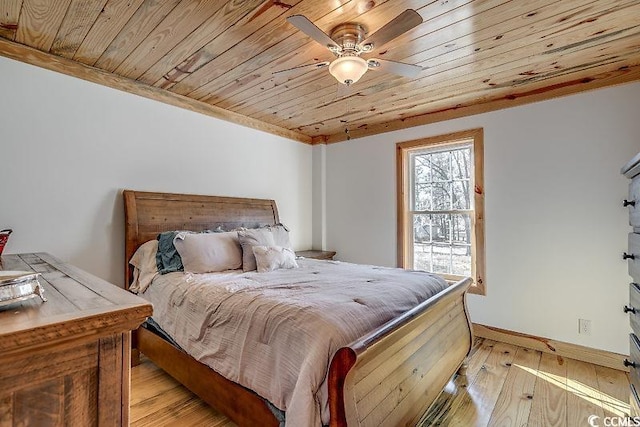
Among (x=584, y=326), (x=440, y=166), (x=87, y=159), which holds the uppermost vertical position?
(x=440, y=166)

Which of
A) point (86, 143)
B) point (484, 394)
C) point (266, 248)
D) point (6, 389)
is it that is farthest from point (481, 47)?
point (86, 143)

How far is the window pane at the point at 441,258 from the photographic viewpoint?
11.8 feet

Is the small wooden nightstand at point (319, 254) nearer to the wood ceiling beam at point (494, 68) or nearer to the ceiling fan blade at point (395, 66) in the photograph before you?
the wood ceiling beam at point (494, 68)

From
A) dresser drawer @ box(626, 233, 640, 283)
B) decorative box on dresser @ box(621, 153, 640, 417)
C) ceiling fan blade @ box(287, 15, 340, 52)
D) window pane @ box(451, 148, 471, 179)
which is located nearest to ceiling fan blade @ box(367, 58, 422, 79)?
ceiling fan blade @ box(287, 15, 340, 52)

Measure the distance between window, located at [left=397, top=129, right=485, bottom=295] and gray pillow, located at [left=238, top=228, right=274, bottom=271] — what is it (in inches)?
66.2

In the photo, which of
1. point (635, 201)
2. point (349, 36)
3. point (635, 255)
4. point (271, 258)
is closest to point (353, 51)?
point (349, 36)

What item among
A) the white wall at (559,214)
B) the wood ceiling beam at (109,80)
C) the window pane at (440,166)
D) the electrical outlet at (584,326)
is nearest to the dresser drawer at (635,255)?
the white wall at (559,214)

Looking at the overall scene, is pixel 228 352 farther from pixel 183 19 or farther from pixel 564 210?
pixel 564 210

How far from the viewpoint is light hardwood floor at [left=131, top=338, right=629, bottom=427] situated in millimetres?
1887

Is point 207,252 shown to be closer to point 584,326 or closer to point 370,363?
point 370,363

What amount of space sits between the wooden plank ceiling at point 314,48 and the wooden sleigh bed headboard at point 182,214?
97 centimetres

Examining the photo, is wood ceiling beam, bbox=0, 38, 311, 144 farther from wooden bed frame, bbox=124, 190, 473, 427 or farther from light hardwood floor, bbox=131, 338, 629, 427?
light hardwood floor, bbox=131, 338, 629, 427

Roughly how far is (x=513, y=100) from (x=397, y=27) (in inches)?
81.5

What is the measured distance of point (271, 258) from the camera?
2693 millimetres
